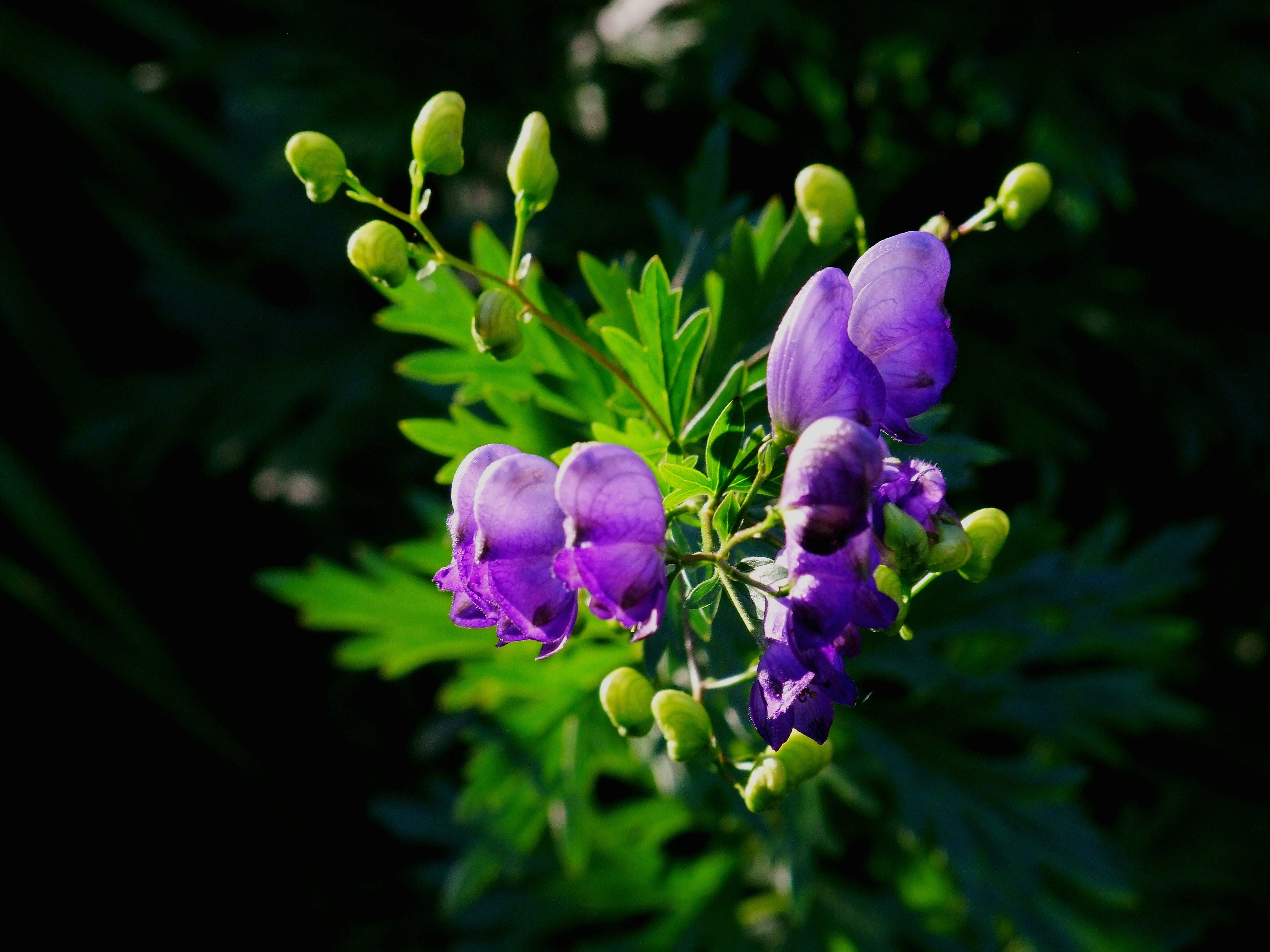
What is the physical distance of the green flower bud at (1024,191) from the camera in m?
0.91

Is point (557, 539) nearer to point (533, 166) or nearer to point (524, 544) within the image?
point (524, 544)

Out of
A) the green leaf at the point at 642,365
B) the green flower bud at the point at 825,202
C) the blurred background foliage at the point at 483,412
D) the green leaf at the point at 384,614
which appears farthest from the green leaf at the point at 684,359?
the green leaf at the point at 384,614

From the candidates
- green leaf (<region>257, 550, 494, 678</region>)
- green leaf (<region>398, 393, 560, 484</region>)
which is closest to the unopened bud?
green leaf (<region>398, 393, 560, 484</region>)

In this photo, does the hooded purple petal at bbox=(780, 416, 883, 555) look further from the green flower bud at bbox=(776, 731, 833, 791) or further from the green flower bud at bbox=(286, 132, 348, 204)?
the green flower bud at bbox=(286, 132, 348, 204)

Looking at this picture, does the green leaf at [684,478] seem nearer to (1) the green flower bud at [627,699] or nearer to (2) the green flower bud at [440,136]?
(1) the green flower bud at [627,699]

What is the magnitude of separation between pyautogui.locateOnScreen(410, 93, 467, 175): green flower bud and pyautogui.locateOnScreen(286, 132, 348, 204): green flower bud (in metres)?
0.06

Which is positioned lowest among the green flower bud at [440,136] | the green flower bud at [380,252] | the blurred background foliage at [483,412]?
the blurred background foliage at [483,412]

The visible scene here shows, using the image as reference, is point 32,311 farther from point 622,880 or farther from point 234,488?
point 622,880

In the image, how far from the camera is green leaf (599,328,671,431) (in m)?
0.86

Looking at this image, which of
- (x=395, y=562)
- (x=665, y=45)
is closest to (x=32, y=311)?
(x=395, y=562)

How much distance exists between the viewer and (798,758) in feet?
2.49

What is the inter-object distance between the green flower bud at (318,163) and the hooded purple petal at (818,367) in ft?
1.18

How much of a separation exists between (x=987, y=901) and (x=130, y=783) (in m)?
2.12

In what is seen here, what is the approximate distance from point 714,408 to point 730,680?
0.22 meters
